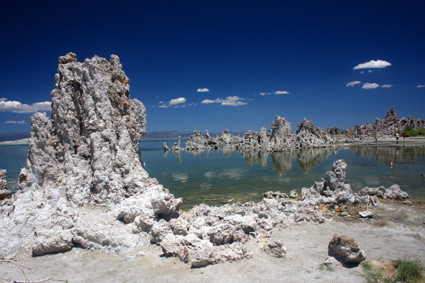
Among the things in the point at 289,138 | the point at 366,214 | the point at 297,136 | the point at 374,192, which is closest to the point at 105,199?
the point at 366,214

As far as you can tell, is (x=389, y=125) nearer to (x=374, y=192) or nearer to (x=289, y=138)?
(x=289, y=138)

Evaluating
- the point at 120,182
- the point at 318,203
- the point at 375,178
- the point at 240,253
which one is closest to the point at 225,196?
the point at 318,203

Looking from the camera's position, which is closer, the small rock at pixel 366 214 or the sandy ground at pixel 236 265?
the sandy ground at pixel 236 265

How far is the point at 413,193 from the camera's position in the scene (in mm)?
13258

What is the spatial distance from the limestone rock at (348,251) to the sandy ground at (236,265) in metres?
0.21

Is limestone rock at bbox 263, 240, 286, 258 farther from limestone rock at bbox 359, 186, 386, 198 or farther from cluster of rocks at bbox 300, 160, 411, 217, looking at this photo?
limestone rock at bbox 359, 186, 386, 198

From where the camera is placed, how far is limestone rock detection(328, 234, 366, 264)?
5.44 meters

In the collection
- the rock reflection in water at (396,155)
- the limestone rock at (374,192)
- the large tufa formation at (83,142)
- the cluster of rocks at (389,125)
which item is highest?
the cluster of rocks at (389,125)

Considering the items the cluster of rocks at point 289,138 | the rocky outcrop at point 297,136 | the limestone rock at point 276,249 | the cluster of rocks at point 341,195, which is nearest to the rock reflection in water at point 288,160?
the cluster of rocks at point 341,195

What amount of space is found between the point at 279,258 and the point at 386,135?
86.2 metres

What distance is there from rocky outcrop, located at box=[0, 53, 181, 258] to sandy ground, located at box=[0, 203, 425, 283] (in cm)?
67

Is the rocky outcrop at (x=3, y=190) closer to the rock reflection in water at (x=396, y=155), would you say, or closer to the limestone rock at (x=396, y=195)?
the limestone rock at (x=396, y=195)

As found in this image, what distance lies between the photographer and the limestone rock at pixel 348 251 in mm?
5441

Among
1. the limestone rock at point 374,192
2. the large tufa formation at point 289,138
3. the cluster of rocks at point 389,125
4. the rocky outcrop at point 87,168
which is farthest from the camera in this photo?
the cluster of rocks at point 389,125
